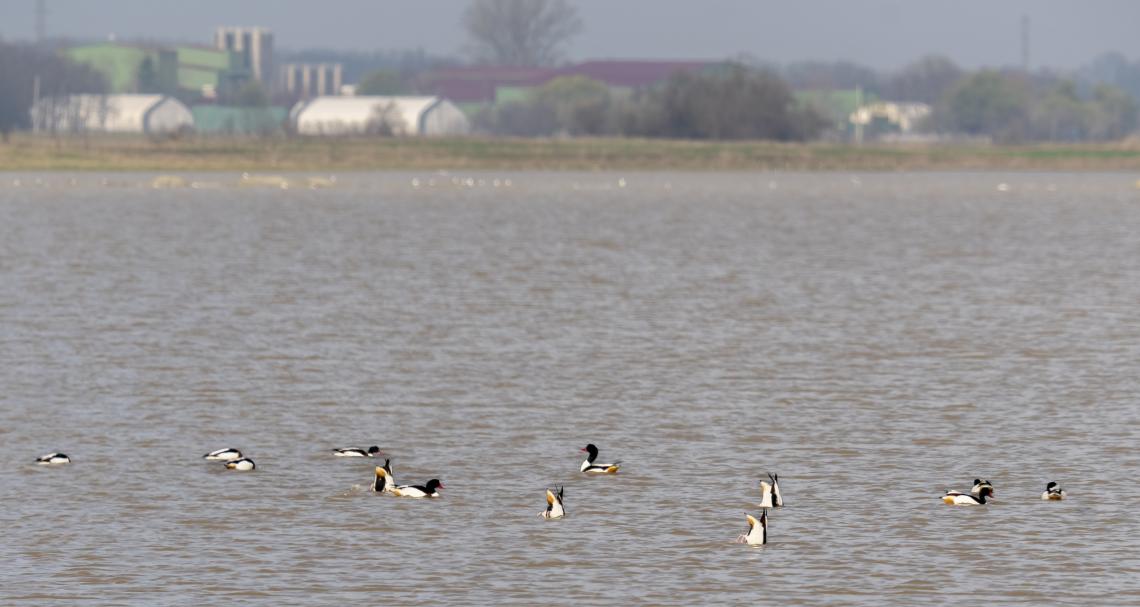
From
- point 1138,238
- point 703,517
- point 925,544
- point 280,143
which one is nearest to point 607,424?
point 703,517

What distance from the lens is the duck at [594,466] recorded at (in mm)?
21297

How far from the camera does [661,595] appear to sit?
16375mm

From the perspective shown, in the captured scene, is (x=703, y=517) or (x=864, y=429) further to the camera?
(x=864, y=429)

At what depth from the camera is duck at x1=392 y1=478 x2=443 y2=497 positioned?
65.9 ft

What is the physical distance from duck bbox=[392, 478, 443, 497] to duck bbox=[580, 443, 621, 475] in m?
1.87

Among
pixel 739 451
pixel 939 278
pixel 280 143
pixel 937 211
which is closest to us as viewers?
pixel 739 451

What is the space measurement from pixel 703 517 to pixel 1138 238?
184ft

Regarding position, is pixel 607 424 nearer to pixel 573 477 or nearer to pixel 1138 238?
pixel 573 477

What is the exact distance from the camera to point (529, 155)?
509 ft

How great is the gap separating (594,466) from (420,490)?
84.9 inches

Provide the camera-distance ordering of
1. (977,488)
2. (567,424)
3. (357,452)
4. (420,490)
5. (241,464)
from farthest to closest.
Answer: (567,424)
(357,452)
(241,464)
(420,490)
(977,488)

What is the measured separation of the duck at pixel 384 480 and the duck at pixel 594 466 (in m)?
2.20

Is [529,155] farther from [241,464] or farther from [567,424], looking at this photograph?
[241,464]

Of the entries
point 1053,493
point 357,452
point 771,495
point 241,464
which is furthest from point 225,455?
point 1053,493
